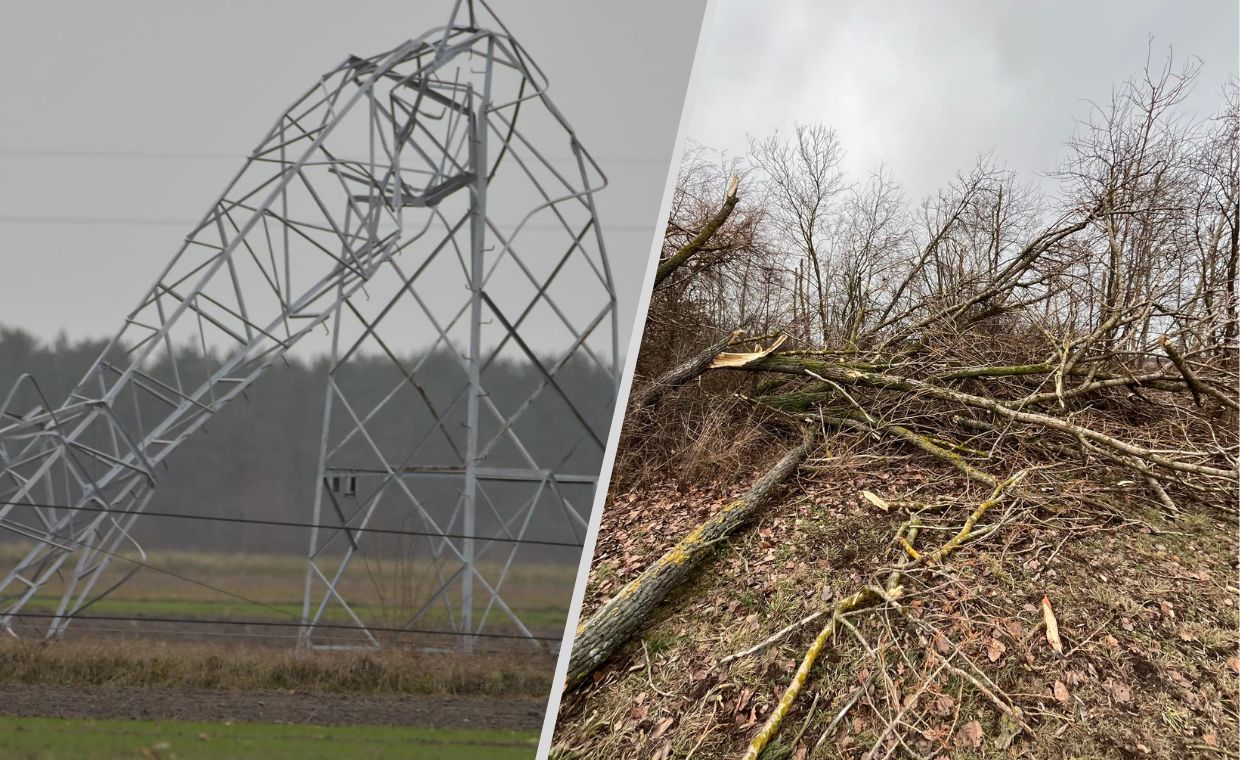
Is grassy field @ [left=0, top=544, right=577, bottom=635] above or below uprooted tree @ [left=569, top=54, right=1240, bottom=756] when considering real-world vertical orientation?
below

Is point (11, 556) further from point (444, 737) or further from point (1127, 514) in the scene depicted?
point (1127, 514)

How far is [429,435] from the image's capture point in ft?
14.8

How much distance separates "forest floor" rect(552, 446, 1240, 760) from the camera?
2691 mm

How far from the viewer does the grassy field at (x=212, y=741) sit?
287 centimetres

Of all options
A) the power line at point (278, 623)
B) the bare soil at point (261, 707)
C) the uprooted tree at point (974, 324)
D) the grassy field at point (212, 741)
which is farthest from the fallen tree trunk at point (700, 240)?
the grassy field at point (212, 741)

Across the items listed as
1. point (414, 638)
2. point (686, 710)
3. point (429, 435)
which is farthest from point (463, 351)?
point (686, 710)

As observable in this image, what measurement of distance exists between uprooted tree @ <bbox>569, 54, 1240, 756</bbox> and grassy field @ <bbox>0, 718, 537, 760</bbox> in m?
0.64

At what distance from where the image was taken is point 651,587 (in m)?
3.30

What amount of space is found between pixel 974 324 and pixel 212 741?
4.21 metres

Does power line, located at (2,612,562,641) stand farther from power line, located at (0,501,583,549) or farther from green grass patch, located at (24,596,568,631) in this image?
power line, located at (0,501,583,549)

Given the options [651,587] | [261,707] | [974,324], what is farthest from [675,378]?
[261,707]

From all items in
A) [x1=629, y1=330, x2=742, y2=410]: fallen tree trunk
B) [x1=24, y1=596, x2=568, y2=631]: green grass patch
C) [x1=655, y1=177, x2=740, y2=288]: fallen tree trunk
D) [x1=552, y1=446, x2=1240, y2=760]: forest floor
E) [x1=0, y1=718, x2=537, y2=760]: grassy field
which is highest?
[x1=655, y1=177, x2=740, y2=288]: fallen tree trunk

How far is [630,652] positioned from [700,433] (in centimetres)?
163

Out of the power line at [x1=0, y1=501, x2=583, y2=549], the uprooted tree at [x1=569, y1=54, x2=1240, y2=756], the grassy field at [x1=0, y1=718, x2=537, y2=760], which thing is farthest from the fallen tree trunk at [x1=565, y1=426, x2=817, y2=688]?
the power line at [x1=0, y1=501, x2=583, y2=549]
